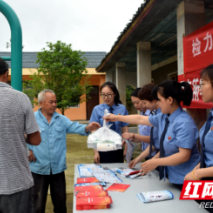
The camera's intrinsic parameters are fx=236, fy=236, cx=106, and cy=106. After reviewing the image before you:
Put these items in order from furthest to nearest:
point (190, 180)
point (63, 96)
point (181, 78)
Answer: point (63, 96)
point (181, 78)
point (190, 180)

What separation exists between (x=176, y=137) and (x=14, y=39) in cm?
168

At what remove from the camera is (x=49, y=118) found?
2686mm

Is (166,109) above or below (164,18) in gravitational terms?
below

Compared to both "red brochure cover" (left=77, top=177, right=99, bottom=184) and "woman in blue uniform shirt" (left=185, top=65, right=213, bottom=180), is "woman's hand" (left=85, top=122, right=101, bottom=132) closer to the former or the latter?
"red brochure cover" (left=77, top=177, right=99, bottom=184)

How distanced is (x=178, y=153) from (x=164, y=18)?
348cm

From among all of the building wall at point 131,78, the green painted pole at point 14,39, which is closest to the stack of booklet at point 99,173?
the green painted pole at point 14,39

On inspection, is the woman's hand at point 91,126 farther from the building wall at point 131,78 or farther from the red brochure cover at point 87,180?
the building wall at point 131,78

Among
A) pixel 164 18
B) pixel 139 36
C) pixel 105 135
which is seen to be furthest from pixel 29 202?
pixel 139 36

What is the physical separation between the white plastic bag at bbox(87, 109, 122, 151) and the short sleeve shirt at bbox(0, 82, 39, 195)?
0.80m

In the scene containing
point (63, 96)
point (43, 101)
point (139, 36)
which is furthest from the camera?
point (63, 96)

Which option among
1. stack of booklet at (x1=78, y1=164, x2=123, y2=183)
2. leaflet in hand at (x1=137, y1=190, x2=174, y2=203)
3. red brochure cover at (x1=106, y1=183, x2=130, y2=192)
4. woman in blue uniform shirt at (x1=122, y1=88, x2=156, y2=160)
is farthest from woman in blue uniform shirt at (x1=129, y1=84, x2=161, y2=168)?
leaflet in hand at (x1=137, y1=190, x2=174, y2=203)

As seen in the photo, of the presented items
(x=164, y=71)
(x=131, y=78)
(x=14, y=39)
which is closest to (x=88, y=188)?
(x=14, y=39)

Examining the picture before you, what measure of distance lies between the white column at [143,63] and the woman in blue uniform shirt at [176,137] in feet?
14.3

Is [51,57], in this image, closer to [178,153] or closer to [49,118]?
[49,118]
